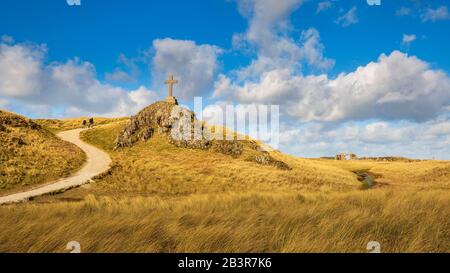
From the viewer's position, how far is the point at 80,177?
30.1 metres

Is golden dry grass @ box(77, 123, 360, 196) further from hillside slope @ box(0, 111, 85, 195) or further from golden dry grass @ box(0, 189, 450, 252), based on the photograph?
golden dry grass @ box(0, 189, 450, 252)

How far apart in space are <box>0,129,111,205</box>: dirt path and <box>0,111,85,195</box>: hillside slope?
Answer: 1.08m

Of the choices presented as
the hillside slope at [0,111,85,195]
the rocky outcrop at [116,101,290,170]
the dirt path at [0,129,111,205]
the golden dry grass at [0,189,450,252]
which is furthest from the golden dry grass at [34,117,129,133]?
the golden dry grass at [0,189,450,252]

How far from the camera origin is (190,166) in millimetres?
41125

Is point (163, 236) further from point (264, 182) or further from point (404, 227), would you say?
point (264, 182)

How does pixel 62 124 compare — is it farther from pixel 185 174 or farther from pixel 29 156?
pixel 185 174

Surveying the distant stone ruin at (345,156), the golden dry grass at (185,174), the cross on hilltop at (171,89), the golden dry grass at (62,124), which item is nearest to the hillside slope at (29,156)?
the golden dry grass at (185,174)

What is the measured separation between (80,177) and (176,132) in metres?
21.1

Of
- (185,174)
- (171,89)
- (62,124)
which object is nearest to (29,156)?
(185,174)

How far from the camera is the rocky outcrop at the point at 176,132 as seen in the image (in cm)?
4934

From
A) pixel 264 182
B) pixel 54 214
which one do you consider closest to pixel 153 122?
pixel 264 182

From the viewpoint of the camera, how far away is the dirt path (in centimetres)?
2218

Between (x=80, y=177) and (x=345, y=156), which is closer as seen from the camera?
(x=80, y=177)

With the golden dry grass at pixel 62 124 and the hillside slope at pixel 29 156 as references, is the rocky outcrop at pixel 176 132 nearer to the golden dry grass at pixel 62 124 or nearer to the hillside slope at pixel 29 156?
the hillside slope at pixel 29 156
